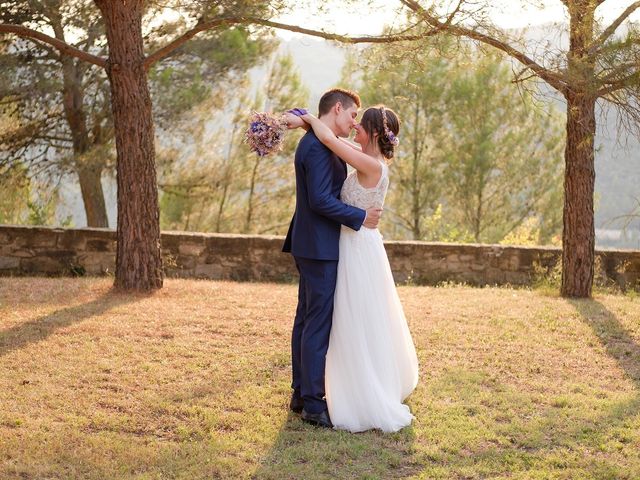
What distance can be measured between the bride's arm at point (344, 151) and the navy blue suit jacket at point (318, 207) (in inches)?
2.3

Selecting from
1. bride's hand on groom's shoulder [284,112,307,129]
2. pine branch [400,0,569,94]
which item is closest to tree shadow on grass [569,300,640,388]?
pine branch [400,0,569,94]

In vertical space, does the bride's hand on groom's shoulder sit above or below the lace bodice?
above

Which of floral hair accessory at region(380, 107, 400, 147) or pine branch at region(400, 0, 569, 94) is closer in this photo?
floral hair accessory at region(380, 107, 400, 147)

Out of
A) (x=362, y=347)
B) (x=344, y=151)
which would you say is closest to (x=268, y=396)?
(x=362, y=347)

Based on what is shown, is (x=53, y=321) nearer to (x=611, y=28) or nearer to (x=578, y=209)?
(x=611, y=28)

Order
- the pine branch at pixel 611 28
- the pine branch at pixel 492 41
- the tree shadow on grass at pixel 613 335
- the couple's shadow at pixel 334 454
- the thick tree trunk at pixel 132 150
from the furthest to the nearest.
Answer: the thick tree trunk at pixel 132 150 → the pine branch at pixel 492 41 → the pine branch at pixel 611 28 → the tree shadow on grass at pixel 613 335 → the couple's shadow at pixel 334 454

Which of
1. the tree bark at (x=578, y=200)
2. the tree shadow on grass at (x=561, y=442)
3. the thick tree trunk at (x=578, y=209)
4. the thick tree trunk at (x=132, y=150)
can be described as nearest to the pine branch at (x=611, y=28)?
the tree bark at (x=578, y=200)

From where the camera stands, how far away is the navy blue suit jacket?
4.52 metres

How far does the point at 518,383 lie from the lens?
18.5 ft

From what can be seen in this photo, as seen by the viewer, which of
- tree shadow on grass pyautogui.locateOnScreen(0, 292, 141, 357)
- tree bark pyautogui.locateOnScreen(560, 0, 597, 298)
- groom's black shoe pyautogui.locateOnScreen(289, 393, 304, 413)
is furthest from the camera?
tree bark pyautogui.locateOnScreen(560, 0, 597, 298)

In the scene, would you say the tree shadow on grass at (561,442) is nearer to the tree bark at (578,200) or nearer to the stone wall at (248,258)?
the tree bark at (578,200)

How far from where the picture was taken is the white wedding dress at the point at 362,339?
4.61 m

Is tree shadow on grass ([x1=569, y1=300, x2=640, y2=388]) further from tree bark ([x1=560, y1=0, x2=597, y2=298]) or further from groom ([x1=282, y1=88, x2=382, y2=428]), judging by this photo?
groom ([x1=282, y1=88, x2=382, y2=428])

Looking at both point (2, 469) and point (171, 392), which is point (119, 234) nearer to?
point (171, 392)
